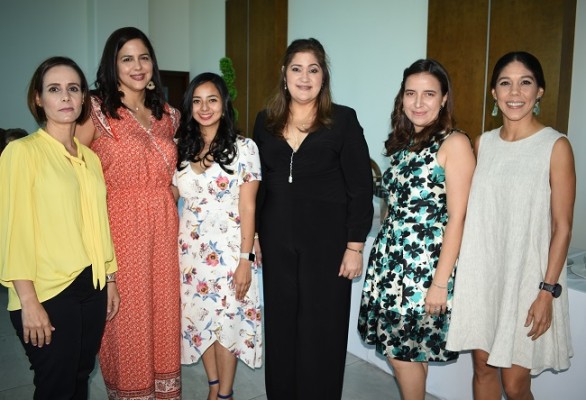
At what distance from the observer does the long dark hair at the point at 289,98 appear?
1.88m

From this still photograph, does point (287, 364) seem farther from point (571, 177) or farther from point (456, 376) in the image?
point (571, 177)

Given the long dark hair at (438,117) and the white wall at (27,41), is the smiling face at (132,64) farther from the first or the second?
the white wall at (27,41)

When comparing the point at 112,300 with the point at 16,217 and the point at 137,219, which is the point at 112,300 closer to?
the point at 137,219

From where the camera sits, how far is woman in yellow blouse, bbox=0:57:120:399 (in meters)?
1.45

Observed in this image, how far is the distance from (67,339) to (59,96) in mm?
770

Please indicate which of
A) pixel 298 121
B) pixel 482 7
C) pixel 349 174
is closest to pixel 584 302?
pixel 349 174

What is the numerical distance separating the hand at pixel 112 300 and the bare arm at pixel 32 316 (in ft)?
1.01

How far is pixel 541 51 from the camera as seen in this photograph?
3.28 m

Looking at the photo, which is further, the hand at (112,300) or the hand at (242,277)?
the hand at (242,277)

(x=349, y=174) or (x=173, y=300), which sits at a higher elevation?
(x=349, y=174)

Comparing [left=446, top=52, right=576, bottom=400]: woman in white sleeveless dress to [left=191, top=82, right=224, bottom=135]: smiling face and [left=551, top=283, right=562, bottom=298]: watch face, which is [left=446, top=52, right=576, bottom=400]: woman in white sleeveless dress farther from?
[left=191, top=82, right=224, bottom=135]: smiling face

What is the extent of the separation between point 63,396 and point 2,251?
0.50 meters

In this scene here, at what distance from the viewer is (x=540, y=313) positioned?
163 centimetres

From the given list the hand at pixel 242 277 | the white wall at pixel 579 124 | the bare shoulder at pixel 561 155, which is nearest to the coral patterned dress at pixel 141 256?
the hand at pixel 242 277
